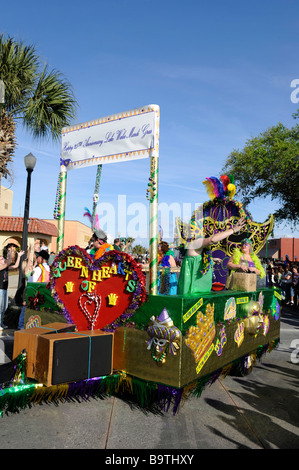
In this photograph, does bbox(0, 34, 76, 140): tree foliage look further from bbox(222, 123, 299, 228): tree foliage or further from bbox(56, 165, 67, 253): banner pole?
bbox(222, 123, 299, 228): tree foliage

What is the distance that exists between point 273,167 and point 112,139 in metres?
20.0

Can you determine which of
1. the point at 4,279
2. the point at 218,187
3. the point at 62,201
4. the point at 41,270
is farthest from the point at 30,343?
the point at 4,279

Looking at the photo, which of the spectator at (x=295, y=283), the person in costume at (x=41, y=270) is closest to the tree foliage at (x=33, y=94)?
the person in costume at (x=41, y=270)

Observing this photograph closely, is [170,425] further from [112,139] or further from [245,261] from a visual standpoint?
[112,139]

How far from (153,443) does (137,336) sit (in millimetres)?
969

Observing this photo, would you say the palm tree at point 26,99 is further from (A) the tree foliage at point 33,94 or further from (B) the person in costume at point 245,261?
(B) the person in costume at point 245,261

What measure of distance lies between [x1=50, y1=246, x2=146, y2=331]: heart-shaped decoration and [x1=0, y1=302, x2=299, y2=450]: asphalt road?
2.95ft

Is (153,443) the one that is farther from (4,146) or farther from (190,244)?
(4,146)

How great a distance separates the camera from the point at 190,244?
4328 millimetres

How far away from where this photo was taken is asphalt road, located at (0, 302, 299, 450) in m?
3.09

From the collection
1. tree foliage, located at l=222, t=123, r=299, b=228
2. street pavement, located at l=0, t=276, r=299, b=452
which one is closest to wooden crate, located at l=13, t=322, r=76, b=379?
street pavement, located at l=0, t=276, r=299, b=452

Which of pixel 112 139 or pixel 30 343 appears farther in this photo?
pixel 112 139

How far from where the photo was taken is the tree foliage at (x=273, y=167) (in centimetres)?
2162

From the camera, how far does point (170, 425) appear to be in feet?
11.4
